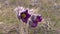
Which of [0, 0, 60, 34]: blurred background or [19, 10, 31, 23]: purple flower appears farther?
[0, 0, 60, 34]: blurred background

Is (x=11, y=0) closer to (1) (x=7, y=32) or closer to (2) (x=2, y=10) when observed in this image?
(2) (x=2, y=10)

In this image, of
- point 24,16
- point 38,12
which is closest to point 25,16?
point 24,16

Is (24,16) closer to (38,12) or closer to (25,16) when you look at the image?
(25,16)

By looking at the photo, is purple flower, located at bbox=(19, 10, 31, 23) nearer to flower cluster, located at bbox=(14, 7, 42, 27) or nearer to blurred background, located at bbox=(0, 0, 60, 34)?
flower cluster, located at bbox=(14, 7, 42, 27)

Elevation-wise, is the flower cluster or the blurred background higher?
the flower cluster

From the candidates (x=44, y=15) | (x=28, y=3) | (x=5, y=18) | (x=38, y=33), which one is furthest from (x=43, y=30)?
(x=28, y=3)

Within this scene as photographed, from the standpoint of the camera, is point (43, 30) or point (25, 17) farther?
point (43, 30)

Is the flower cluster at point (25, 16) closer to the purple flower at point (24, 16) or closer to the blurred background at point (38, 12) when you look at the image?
the purple flower at point (24, 16)

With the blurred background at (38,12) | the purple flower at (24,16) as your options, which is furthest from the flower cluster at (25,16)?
the blurred background at (38,12)

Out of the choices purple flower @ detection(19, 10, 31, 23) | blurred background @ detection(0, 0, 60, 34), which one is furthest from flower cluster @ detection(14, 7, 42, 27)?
blurred background @ detection(0, 0, 60, 34)
